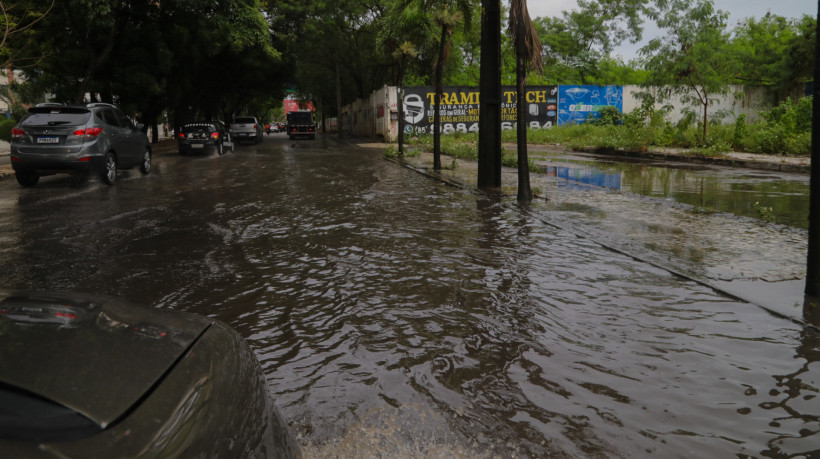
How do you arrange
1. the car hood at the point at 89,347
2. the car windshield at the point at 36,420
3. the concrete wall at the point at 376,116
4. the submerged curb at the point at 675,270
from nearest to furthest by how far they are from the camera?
the car windshield at the point at 36,420, the car hood at the point at 89,347, the submerged curb at the point at 675,270, the concrete wall at the point at 376,116

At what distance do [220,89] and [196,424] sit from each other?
1748 inches

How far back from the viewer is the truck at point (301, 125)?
48438mm

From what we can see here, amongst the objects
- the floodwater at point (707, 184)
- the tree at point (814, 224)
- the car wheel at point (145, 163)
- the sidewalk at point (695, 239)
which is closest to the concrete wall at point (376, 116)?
the floodwater at point (707, 184)

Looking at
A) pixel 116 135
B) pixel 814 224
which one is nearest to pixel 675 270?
pixel 814 224

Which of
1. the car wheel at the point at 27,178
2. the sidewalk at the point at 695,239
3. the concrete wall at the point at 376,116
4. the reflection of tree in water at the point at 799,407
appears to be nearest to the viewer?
the reflection of tree in water at the point at 799,407

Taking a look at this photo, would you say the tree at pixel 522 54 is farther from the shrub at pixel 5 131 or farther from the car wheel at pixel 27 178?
the shrub at pixel 5 131

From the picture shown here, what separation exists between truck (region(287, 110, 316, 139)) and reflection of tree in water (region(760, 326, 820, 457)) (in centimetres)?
4674

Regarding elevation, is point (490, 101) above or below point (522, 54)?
below

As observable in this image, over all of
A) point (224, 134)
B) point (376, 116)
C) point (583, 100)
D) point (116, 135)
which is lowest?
point (116, 135)

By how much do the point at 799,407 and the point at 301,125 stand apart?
47.7 m

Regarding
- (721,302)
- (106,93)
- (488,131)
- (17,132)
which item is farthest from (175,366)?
(106,93)

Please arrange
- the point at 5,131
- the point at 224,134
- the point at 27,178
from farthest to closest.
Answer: the point at 5,131
the point at 224,134
the point at 27,178

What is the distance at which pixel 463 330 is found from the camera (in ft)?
14.1

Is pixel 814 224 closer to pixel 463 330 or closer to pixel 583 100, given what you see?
pixel 463 330
